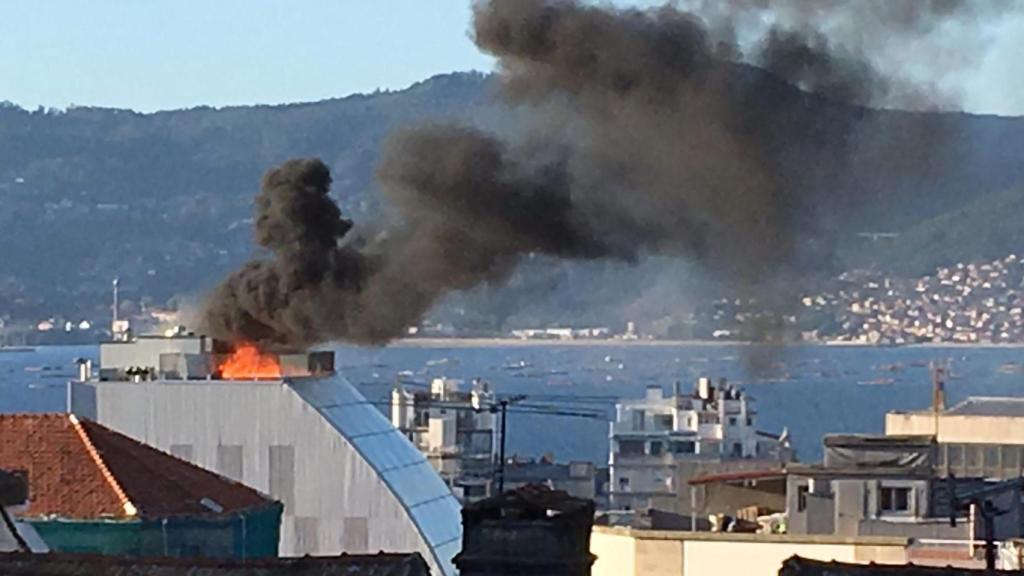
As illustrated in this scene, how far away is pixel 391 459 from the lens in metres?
49.2

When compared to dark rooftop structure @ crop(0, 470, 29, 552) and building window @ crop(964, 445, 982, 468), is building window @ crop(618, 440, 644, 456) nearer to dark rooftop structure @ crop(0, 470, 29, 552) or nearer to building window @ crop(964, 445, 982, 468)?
building window @ crop(964, 445, 982, 468)

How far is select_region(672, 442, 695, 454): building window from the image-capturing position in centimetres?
13025

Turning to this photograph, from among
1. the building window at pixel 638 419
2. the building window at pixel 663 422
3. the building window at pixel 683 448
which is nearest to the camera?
the building window at pixel 683 448

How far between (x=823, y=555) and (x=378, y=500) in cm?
871

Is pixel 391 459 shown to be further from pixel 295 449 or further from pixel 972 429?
pixel 972 429

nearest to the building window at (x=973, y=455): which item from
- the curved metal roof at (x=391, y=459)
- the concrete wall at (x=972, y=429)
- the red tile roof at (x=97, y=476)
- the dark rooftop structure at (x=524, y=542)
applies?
the concrete wall at (x=972, y=429)

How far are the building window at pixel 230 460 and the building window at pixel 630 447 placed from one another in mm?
85234

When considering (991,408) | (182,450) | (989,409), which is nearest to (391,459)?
(182,450)

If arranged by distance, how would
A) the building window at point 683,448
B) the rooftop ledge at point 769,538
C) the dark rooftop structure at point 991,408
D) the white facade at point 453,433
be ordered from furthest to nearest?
the building window at point 683,448 → the white facade at point 453,433 → the dark rooftop structure at point 991,408 → the rooftop ledge at point 769,538

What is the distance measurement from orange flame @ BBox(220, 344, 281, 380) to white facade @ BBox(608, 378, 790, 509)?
68.2 m

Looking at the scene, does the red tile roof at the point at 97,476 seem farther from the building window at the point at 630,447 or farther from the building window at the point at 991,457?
the building window at the point at 630,447

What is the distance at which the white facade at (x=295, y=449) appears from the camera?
4638cm

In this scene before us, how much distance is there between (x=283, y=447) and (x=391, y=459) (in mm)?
2459

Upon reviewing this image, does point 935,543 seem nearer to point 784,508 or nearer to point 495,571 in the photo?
point 784,508
